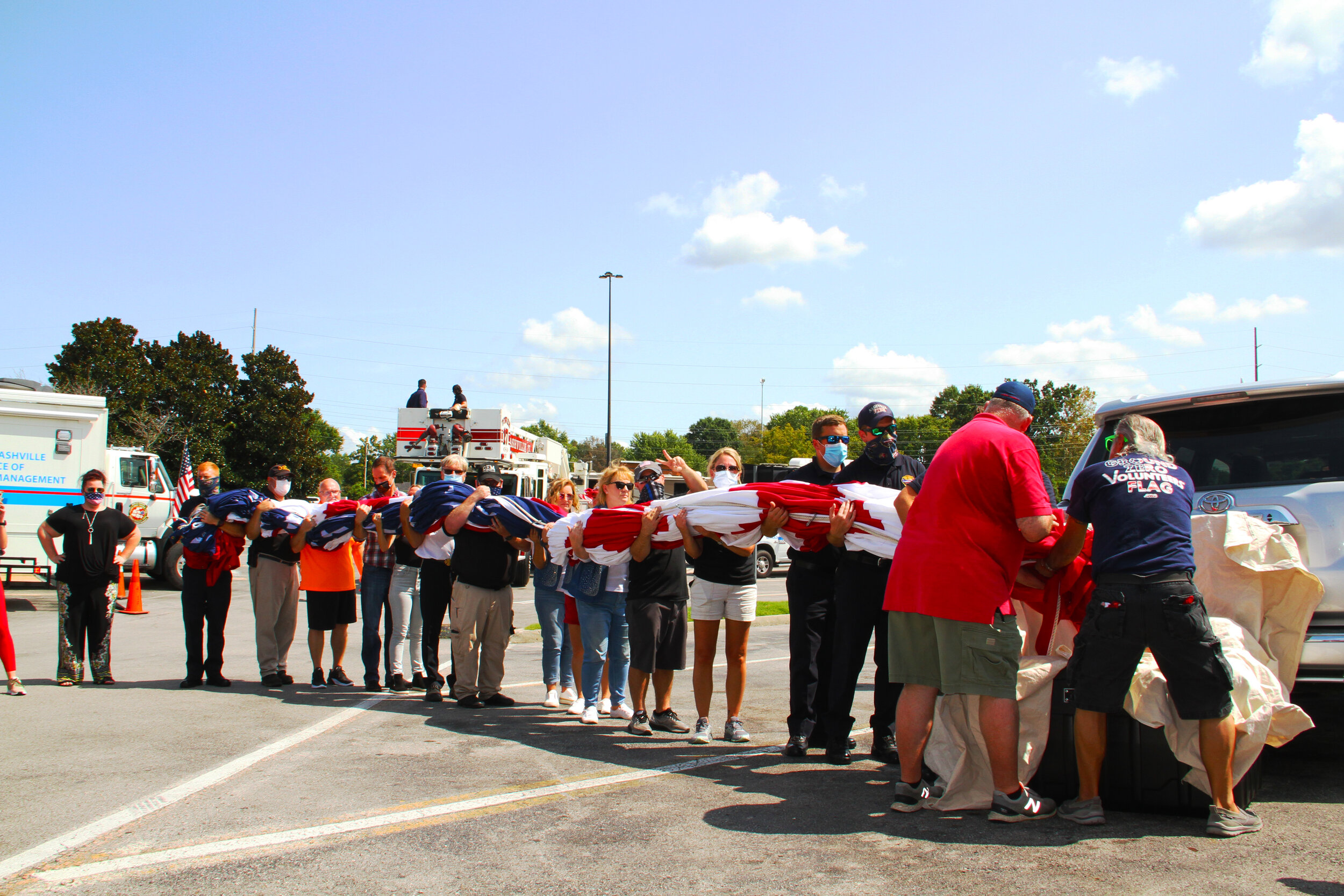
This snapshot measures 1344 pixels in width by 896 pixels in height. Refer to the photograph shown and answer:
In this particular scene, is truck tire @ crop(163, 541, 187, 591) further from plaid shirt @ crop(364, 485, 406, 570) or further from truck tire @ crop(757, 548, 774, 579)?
truck tire @ crop(757, 548, 774, 579)

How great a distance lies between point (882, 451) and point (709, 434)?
136410mm

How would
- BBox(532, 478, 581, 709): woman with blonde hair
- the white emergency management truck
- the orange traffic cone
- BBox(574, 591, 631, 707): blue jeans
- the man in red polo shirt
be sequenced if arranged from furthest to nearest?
1. the white emergency management truck
2. the orange traffic cone
3. BBox(532, 478, 581, 709): woman with blonde hair
4. BBox(574, 591, 631, 707): blue jeans
5. the man in red polo shirt

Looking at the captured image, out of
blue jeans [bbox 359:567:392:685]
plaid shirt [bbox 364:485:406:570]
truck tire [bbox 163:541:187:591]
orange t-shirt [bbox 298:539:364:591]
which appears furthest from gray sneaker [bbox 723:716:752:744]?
truck tire [bbox 163:541:187:591]

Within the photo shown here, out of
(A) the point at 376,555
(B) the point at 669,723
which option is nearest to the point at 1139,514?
(B) the point at 669,723

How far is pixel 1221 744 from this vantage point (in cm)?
411

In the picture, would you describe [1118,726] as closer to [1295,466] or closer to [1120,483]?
[1120,483]

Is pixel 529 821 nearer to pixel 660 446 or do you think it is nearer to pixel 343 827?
pixel 343 827

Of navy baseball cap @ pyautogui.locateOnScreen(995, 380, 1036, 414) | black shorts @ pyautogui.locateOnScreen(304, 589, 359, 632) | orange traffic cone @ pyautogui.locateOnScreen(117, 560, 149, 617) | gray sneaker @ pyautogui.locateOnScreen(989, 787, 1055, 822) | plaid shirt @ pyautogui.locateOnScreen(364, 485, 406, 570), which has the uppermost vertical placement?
navy baseball cap @ pyautogui.locateOnScreen(995, 380, 1036, 414)

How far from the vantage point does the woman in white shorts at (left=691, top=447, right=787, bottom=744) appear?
621 centimetres

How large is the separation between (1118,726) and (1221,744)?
452 millimetres

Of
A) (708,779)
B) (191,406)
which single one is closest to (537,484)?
(708,779)

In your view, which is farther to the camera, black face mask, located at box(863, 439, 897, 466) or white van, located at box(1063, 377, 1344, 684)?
black face mask, located at box(863, 439, 897, 466)

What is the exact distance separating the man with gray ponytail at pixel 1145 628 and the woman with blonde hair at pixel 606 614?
11.6 ft

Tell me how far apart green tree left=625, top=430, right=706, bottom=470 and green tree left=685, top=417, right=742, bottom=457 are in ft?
5.10
